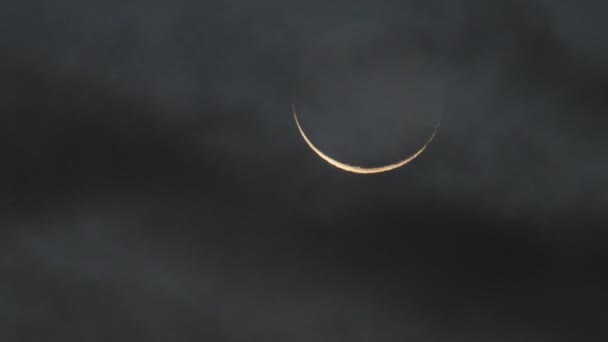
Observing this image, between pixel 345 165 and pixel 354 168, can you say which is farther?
pixel 345 165
